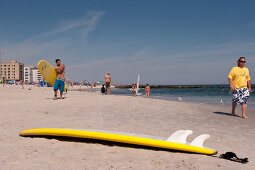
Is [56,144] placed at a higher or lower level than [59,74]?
lower

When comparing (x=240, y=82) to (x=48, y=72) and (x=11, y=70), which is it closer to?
(x=48, y=72)

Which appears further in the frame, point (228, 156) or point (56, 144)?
point (56, 144)

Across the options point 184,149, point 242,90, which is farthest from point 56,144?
point 242,90

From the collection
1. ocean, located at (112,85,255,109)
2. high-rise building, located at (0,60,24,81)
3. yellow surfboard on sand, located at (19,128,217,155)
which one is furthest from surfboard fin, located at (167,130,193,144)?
high-rise building, located at (0,60,24,81)

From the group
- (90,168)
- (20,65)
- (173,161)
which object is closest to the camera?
(90,168)

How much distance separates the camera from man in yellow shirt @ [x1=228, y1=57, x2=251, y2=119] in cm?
816

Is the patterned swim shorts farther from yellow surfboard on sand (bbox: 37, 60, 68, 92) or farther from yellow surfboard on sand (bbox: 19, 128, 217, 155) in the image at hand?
yellow surfboard on sand (bbox: 37, 60, 68, 92)

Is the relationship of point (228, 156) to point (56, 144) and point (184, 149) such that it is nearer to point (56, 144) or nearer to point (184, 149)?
point (184, 149)

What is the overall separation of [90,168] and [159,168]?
691 mm

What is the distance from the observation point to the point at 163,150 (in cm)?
384

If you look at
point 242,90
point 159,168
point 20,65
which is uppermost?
point 20,65

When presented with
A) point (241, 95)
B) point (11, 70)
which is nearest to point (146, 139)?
point (241, 95)

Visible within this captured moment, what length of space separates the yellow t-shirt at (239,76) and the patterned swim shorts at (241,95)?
0.35ft

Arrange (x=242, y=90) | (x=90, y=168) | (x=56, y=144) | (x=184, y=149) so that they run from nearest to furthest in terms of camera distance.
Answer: (x=90, y=168)
(x=184, y=149)
(x=56, y=144)
(x=242, y=90)
